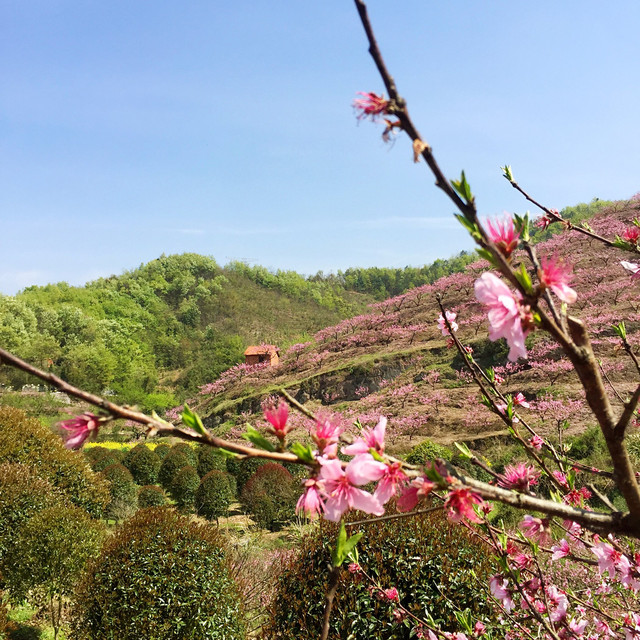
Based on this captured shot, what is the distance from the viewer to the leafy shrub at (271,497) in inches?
393

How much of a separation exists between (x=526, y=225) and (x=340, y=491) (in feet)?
Answer: 1.83

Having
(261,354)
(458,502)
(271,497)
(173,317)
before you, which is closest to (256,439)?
(458,502)

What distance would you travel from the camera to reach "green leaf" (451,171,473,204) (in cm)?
61

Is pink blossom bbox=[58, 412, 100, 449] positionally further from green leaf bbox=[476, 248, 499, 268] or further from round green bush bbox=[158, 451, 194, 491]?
round green bush bbox=[158, 451, 194, 491]

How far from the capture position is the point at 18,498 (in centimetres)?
585

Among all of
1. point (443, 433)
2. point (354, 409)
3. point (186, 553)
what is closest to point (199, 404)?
point (354, 409)

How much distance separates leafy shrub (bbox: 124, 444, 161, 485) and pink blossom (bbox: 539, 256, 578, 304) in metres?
15.7

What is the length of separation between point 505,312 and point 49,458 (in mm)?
7730

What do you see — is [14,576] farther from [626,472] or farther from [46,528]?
[626,472]

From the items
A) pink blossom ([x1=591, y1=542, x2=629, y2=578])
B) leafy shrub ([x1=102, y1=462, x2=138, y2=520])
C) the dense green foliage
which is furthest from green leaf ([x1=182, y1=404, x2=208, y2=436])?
the dense green foliage

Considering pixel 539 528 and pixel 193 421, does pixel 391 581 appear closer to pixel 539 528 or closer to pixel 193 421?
pixel 539 528

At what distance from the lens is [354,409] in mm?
19891

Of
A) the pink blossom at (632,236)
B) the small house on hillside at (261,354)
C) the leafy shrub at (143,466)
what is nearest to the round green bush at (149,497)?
the leafy shrub at (143,466)

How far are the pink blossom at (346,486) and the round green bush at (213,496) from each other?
1054 centimetres
